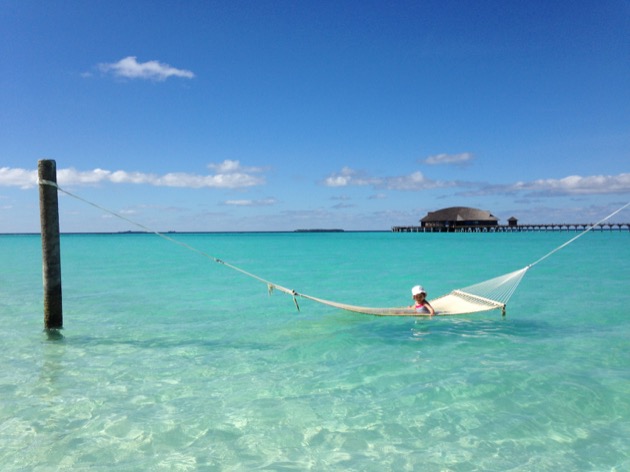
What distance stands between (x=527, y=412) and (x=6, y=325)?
357 inches

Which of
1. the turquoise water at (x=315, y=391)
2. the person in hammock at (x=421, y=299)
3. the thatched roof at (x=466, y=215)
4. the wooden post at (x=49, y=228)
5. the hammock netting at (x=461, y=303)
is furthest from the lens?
the thatched roof at (x=466, y=215)

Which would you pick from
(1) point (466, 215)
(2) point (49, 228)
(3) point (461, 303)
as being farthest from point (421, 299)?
(1) point (466, 215)

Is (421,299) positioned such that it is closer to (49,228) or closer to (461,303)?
(461,303)

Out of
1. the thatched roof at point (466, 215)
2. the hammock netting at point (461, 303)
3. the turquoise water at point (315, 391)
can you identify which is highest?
the thatched roof at point (466, 215)

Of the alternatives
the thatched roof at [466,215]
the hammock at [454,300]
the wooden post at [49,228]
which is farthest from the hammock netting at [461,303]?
the thatched roof at [466,215]

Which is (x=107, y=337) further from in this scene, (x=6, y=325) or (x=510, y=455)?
(x=510, y=455)

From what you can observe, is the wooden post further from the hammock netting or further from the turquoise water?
the hammock netting

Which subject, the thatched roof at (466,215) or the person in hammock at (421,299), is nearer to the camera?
the person in hammock at (421,299)

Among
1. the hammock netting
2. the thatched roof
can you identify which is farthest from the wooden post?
the thatched roof

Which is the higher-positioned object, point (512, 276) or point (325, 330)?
point (512, 276)

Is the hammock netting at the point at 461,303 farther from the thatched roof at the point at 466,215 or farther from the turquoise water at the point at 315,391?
the thatched roof at the point at 466,215

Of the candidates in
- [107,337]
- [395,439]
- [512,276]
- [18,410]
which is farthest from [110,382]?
[512,276]

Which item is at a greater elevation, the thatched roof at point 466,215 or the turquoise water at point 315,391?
the thatched roof at point 466,215

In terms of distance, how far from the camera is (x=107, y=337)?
8.23 meters
